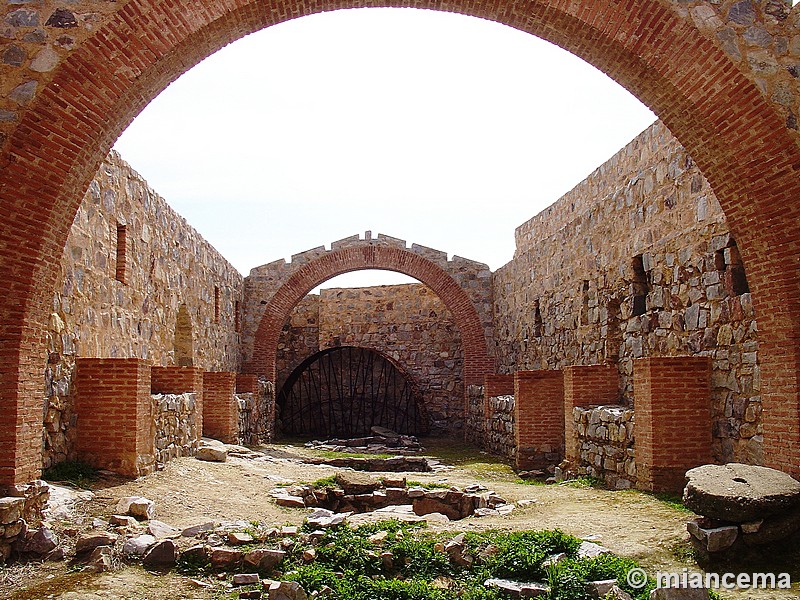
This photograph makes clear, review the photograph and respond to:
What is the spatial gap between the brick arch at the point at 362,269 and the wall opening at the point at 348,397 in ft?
7.88

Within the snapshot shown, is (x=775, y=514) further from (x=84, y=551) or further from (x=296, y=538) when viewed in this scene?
(x=84, y=551)

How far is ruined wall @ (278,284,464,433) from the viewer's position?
71.7ft

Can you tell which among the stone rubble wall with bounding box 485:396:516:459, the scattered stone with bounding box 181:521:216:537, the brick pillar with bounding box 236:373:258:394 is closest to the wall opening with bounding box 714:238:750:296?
the scattered stone with bounding box 181:521:216:537

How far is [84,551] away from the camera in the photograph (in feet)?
17.1

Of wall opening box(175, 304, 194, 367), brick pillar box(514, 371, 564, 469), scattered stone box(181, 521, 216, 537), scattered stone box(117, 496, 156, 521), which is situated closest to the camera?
scattered stone box(181, 521, 216, 537)

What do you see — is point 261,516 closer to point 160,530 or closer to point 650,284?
point 160,530

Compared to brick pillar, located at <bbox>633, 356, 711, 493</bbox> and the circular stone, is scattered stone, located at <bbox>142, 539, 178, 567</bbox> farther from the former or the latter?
brick pillar, located at <bbox>633, 356, 711, 493</bbox>

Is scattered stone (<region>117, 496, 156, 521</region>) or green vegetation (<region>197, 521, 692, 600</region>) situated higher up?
scattered stone (<region>117, 496, 156, 521</region>)

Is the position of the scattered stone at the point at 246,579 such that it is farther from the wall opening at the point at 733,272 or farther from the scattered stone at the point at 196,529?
the wall opening at the point at 733,272

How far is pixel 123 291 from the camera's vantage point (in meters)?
9.56

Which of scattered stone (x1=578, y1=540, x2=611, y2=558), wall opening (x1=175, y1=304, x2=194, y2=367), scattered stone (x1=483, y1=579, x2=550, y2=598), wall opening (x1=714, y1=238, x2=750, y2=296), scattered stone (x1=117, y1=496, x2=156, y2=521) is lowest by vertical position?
scattered stone (x1=483, y1=579, x2=550, y2=598)

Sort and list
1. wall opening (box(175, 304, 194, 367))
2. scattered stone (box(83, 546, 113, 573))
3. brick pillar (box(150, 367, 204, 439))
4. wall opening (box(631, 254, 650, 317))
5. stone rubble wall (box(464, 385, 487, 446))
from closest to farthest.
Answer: scattered stone (box(83, 546, 113, 573)), wall opening (box(631, 254, 650, 317)), brick pillar (box(150, 367, 204, 439)), wall opening (box(175, 304, 194, 367)), stone rubble wall (box(464, 385, 487, 446))

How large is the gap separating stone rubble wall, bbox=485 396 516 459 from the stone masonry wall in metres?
1.13

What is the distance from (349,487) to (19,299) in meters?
5.17
